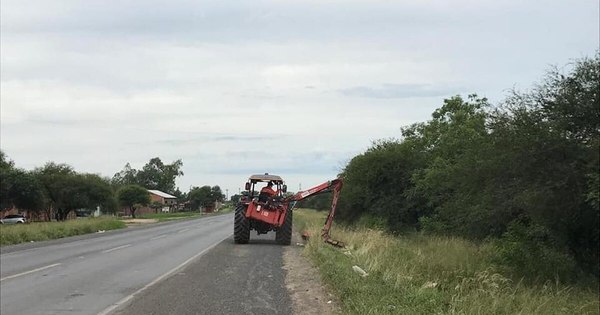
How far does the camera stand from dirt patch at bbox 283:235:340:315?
9.88 meters

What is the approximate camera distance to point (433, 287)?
10578 mm

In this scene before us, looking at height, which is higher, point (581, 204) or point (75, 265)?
point (581, 204)

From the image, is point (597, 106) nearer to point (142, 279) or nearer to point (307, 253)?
point (307, 253)

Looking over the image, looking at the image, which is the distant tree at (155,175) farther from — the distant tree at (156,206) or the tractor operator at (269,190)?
the tractor operator at (269,190)

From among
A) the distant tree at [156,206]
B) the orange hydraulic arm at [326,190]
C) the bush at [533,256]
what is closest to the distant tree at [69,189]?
the orange hydraulic arm at [326,190]

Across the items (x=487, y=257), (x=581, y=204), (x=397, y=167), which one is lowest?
(x=487, y=257)

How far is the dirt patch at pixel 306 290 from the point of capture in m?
9.88

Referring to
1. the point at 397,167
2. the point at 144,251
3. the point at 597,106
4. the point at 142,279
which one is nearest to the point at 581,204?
the point at 597,106

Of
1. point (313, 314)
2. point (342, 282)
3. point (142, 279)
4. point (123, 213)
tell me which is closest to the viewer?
point (313, 314)

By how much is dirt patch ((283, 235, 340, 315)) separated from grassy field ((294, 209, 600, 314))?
0.75 feet

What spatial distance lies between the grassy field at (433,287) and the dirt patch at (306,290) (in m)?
0.23

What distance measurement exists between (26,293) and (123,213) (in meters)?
108

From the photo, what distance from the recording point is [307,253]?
19.7 m

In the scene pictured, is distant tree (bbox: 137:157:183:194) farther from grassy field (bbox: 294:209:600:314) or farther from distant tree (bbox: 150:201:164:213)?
grassy field (bbox: 294:209:600:314)
